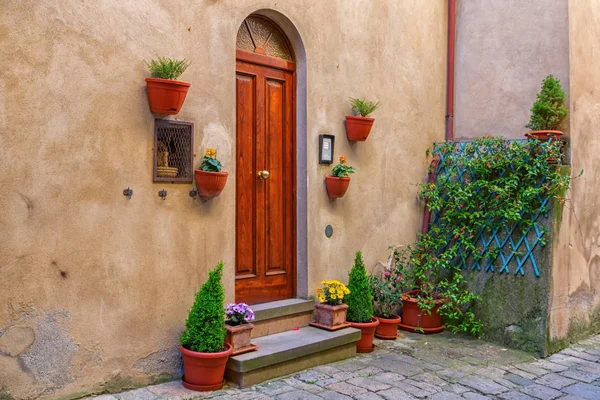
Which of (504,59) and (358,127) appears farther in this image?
(504,59)

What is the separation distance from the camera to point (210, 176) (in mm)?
4148

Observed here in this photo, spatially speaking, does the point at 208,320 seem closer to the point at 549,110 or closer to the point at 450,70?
the point at 549,110

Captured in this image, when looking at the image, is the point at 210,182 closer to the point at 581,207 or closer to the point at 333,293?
the point at 333,293

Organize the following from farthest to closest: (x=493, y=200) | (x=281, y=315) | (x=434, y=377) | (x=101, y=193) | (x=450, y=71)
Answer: (x=450, y=71), (x=493, y=200), (x=281, y=315), (x=434, y=377), (x=101, y=193)

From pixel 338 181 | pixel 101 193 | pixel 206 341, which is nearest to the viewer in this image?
pixel 101 193

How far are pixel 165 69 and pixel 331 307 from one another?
2.43 metres

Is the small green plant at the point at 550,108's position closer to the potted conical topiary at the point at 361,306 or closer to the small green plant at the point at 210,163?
the potted conical topiary at the point at 361,306

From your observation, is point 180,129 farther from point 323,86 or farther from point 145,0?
point 323,86

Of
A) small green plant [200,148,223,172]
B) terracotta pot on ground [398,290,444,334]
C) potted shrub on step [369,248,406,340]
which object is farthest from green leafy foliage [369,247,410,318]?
small green plant [200,148,223,172]

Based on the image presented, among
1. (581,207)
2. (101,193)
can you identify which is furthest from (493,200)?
(101,193)

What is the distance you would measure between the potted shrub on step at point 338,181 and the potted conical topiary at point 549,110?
6.05ft

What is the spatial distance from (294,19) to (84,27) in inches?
78.4

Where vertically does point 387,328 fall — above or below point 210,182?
below

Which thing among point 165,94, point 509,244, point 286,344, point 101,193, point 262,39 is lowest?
point 286,344
